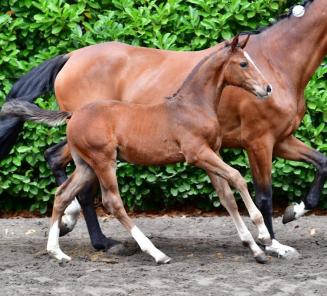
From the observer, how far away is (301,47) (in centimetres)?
787

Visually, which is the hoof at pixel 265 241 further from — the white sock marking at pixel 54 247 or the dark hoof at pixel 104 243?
the white sock marking at pixel 54 247

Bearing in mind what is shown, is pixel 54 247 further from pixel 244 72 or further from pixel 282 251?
pixel 244 72

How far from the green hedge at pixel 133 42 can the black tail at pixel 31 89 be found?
Answer: 0.82 m

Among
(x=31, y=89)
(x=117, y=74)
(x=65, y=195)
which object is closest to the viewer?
(x=65, y=195)

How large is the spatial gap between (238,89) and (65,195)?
1.62m

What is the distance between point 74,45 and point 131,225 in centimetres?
272

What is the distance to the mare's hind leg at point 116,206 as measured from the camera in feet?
23.7

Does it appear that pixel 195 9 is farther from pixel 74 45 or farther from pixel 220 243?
pixel 220 243

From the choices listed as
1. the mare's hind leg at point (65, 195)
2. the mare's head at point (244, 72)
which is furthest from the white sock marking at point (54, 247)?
the mare's head at point (244, 72)

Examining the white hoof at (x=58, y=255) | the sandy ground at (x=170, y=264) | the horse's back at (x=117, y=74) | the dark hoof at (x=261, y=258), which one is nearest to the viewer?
the sandy ground at (x=170, y=264)

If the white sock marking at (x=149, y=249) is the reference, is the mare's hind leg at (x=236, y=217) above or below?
above

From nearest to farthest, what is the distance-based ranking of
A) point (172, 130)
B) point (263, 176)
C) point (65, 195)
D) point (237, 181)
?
point (237, 181), point (172, 130), point (65, 195), point (263, 176)

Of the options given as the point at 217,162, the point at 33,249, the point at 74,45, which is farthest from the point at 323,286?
the point at 74,45

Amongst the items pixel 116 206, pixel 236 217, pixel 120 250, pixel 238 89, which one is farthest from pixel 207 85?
pixel 120 250
